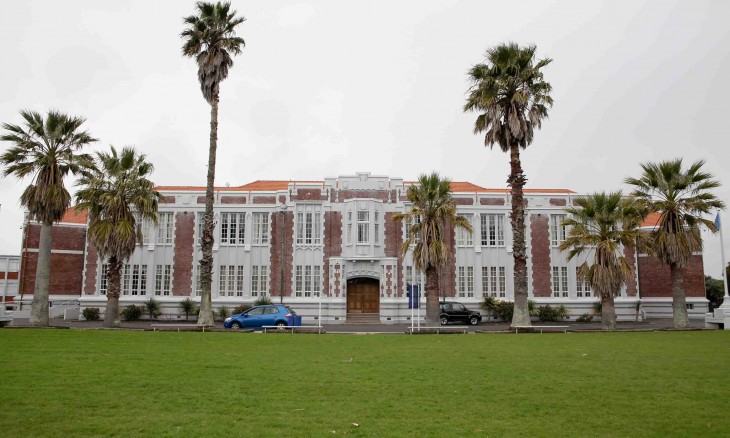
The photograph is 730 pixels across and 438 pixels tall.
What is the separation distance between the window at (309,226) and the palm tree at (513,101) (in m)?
15.9

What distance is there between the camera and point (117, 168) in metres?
32.1

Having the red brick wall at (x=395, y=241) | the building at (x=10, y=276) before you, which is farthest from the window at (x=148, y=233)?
the building at (x=10, y=276)

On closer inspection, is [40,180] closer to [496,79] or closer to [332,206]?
[332,206]

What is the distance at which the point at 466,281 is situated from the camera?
42.9 meters

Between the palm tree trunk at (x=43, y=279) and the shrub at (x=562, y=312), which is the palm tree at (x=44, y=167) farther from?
the shrub at (x=562, y=312)

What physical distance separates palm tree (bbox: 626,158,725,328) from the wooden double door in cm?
1868

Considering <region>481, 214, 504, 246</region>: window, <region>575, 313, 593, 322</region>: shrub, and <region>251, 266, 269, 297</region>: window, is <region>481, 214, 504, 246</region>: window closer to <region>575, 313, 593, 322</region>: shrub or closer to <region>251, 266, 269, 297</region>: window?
<region>575, 313, 593, 322</region>: shrub

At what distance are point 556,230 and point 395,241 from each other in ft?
40.7

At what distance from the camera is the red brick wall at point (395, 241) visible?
138 feet

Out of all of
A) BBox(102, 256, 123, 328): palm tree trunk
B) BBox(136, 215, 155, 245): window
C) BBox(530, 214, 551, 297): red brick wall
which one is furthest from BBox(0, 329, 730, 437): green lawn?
BBox(136, 215, 155, 245): window

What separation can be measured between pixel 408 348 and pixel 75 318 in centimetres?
3307

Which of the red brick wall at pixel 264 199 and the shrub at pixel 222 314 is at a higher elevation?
the red brick wall at pixel 264 199

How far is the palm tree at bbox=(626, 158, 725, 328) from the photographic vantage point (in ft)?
101

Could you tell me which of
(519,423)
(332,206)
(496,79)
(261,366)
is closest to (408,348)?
(261,366)
